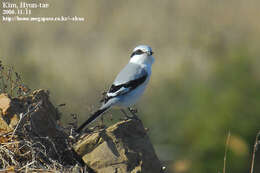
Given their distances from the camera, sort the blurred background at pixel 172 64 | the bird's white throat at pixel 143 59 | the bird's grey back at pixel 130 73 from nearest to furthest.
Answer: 1. the bird's grey back at pixel 130 73
2. the bird's white throat at pixel 143 59
3. the blurred background at pixel 172 64

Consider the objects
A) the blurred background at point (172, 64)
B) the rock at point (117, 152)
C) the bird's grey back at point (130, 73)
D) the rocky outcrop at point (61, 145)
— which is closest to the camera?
the rocky outcrop at point (61, 145)

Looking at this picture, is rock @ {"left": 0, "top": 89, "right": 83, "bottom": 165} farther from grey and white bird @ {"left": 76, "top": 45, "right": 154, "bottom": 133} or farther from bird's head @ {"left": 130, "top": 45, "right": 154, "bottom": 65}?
bird's head @ {"left": 130, "top": 45, "right": 154, "bottom": 65}

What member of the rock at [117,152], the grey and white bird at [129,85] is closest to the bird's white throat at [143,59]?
the grey and white bird at [129,85]

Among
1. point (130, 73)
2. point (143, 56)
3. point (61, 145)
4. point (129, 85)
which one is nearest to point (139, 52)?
point (143, 56)

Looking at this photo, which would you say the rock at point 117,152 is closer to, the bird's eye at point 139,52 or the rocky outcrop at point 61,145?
the rocky outcrop at point 61,145

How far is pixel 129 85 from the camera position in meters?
6.08

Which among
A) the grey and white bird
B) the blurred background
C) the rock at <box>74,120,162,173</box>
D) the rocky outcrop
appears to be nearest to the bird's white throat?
the grey and white bird

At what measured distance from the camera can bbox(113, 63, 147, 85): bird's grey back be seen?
6.01 m

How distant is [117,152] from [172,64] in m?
8.87

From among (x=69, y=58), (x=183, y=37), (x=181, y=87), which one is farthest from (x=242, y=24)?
(x=69, y=58)

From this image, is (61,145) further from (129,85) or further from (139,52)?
(139,52)

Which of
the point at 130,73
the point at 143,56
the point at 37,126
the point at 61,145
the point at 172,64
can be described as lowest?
the point at 172,64

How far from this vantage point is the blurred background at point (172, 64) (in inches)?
367

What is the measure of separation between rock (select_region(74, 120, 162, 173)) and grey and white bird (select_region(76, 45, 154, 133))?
66cm
